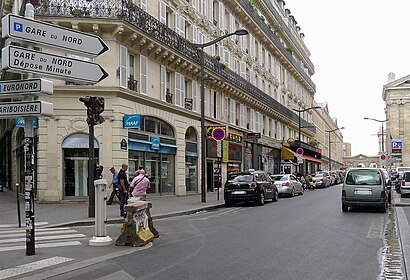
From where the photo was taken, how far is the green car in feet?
58.2

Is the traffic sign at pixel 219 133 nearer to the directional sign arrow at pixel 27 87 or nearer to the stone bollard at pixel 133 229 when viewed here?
the stone bollard at pixel 133 229

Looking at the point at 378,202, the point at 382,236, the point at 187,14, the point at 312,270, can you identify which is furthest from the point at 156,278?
the point at 187,14

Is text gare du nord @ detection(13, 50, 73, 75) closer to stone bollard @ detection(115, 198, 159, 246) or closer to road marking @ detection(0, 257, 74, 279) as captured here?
stone bollard @ detection(115, 198, 159, 246)

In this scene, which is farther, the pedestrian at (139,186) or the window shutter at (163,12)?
the window shutter at (163,12)

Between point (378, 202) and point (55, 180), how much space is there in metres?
13.0

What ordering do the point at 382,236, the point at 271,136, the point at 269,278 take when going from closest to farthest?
the point at 269,278, the point at 382,236, the point at 271,136

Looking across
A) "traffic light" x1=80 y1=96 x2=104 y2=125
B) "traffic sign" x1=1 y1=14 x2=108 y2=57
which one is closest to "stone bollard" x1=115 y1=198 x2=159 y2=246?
"traffic sign" x1=1 y1=14 x2=108 y2=57

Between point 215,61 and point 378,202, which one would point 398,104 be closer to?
point 215,61

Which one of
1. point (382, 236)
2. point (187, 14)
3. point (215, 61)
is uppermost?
point (187, 14)

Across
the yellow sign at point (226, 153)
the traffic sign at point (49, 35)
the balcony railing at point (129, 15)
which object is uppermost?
the balcony railing at point (129, 15)

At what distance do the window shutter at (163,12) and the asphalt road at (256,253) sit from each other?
1445cm

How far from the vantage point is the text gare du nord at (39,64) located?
8.76 metres

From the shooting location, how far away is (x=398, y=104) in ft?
344

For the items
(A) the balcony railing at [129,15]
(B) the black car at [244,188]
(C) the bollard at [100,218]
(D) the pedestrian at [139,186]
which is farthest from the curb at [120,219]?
(A) the balcony railing at [129,15]
